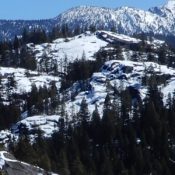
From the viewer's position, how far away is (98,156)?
176 metres

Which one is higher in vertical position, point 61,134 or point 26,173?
point 26,173

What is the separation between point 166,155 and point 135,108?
26.9 meters

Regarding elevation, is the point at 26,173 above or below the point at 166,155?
above

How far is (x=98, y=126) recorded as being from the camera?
192500 mm

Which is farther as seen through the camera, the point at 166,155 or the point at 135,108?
the point at 135,108

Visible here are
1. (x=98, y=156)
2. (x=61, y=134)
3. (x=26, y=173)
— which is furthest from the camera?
(x=61, y=134)

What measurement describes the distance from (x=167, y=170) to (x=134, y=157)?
1461 cm

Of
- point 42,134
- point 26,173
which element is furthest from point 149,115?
point 26,173

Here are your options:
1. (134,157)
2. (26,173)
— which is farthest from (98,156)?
(26,173)

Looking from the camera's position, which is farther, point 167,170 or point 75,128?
point 75,128

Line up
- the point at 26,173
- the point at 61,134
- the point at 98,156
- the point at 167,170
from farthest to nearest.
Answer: the point at 61,134
the point at 98,156
the point at 167,170
the point at 26,173

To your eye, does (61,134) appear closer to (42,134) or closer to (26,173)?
(42,134)

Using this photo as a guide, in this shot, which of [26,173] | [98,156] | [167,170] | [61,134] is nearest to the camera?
[26,173]

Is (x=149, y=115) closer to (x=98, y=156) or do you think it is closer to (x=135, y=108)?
(x=135, y=108)
